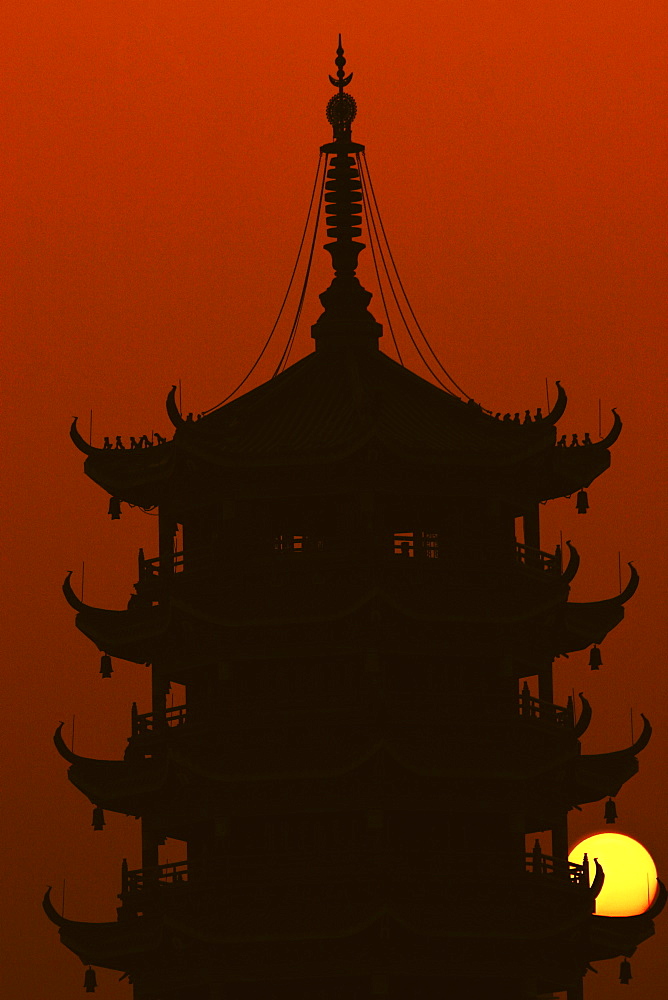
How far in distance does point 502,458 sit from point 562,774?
20.5 feet

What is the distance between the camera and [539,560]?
57812mm

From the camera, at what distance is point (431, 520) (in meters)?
56.9

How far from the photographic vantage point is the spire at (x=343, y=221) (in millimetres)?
59656

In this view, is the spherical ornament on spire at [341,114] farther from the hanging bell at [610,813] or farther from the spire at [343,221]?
the hanging bell at [610,813]

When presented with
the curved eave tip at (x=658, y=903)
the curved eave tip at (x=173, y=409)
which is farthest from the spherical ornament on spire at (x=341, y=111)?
the curved eave tip at (x=658, y=903)

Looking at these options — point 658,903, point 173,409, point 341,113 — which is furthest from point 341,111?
point 658,903

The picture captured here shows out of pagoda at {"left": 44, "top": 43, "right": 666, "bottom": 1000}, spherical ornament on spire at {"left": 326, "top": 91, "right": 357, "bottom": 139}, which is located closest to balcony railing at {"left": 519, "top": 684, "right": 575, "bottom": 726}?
pagoda at {"left": 44, "top": 43, "right": 666, "bottom": 1000}

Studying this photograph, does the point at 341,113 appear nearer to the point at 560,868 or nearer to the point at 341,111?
the point at 341,111

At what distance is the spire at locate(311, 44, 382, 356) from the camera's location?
196ft

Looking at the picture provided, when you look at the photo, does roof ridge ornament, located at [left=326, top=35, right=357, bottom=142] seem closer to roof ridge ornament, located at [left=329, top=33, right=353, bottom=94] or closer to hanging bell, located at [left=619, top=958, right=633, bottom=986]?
roof ridge ornament, located at [left=329, top=33, right=353, bottom=94]

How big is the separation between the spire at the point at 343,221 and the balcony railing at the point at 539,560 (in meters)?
5.44

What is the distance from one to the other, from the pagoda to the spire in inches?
89.6

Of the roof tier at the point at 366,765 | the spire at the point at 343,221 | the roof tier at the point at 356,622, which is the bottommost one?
the roof tier at the point at 366,765

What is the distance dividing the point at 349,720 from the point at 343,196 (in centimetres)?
1162
